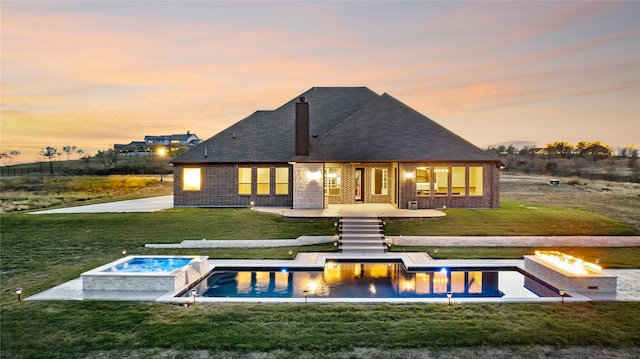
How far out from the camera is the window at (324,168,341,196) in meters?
23.3

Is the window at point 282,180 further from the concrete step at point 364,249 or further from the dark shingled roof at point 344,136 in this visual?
the concrete step at point 364,249

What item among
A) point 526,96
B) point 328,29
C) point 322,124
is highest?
point 328,29

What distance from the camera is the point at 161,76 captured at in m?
26.4

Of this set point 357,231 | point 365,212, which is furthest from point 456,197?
point 357,231

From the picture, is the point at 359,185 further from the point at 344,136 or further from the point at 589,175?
the point at 589,175

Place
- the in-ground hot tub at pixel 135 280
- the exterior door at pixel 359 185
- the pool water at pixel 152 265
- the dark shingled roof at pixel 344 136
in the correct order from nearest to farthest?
the in-ground hot tub at pixel 135 280, the pool water at pixel 152 265, the dark shingled roof at pixel 344 136, the exterior door at pixel 359 185

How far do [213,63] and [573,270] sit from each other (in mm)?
23256

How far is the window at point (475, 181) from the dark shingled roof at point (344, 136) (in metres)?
0.75

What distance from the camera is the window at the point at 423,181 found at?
21562 mm

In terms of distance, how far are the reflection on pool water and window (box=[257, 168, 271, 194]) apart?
11601 millimetres

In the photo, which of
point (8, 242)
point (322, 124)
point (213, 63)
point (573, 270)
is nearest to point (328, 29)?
point (322, 124)

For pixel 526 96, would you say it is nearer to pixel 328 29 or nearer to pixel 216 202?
pixel 328 29

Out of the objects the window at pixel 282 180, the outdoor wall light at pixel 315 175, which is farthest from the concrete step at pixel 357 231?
the window at pixel 282 180

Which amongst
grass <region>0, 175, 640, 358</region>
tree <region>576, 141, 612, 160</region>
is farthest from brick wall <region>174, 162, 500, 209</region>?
tree <region>576, 141, 612, 160</region>
